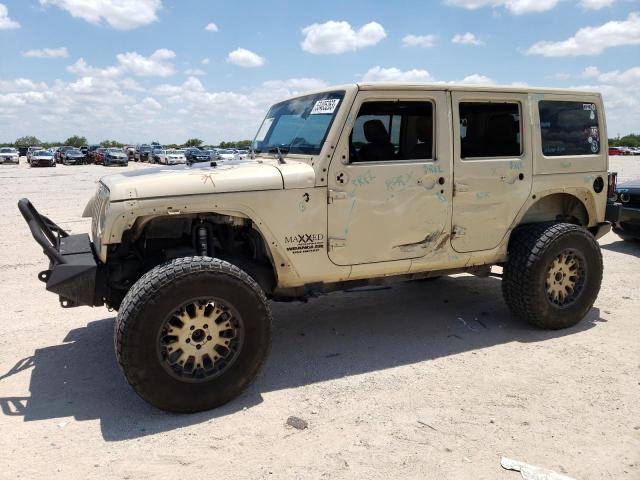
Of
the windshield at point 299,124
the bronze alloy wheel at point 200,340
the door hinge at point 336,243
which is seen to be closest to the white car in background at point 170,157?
the windshield at point 299,124

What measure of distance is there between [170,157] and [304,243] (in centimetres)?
3951

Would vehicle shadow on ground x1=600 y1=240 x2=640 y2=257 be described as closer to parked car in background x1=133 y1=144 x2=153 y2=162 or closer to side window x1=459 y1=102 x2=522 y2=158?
side window x1=459 y1=102 x2=522 y2=158

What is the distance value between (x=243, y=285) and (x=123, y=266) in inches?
36.7

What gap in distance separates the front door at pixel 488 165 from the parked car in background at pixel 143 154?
151 feet

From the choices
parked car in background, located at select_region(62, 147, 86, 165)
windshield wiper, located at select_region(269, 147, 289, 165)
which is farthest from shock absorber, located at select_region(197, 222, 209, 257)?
parked car in background, located at select_region(62, 147, 86, 165)

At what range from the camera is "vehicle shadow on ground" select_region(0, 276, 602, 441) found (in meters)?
3.43

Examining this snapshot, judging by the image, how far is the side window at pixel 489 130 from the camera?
4.32 meters

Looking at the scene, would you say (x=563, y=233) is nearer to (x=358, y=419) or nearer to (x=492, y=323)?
(x=492, y=323)

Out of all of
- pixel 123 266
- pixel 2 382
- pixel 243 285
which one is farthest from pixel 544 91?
pixel 2 382

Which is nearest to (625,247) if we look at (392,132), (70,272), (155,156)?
(392,132)

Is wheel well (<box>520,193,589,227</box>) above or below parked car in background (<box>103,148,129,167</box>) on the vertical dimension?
below

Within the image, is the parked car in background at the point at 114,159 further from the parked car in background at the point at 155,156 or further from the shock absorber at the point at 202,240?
the shock absorber at the point at 202,240

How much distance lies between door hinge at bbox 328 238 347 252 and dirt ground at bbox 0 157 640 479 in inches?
37.2

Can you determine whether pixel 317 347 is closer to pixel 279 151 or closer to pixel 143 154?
pixel 279 151
